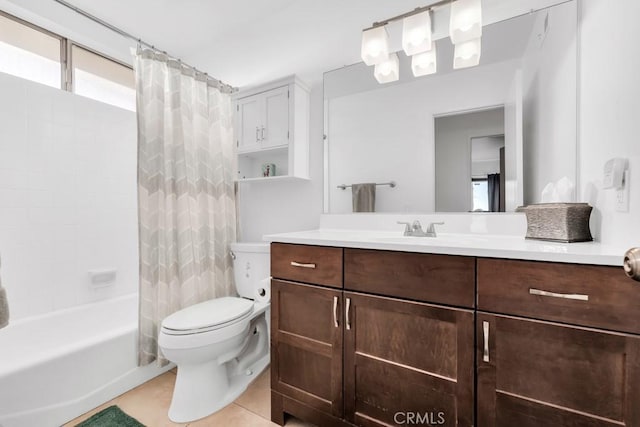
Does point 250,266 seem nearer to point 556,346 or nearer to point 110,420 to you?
point 110,420

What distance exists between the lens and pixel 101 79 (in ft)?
7.09

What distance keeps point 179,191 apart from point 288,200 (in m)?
0.77

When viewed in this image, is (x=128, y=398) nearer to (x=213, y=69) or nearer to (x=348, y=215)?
(x=348, y=215)

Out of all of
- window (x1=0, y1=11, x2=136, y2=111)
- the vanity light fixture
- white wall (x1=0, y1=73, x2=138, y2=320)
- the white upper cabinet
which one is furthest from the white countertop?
window (x1=0, y1=11, x2=136, y2=111)

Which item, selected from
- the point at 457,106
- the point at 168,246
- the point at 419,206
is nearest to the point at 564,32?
the point at 457,106

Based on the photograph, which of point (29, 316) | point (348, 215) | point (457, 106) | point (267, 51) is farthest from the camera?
point (267, 51)

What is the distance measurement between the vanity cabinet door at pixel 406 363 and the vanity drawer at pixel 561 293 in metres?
0.13

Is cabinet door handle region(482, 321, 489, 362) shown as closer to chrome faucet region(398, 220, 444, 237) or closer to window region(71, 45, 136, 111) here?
chrome faucet region(398, 220, 444, 237)

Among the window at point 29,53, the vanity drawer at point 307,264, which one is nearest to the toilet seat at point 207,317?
the vanity drawer at point 307,264

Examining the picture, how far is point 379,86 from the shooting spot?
5.58 ft

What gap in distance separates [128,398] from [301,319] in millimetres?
1167

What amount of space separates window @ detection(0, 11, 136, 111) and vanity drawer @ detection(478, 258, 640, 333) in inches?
111

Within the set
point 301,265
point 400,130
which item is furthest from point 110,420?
point 400,130

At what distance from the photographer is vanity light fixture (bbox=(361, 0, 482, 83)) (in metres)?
1.34
